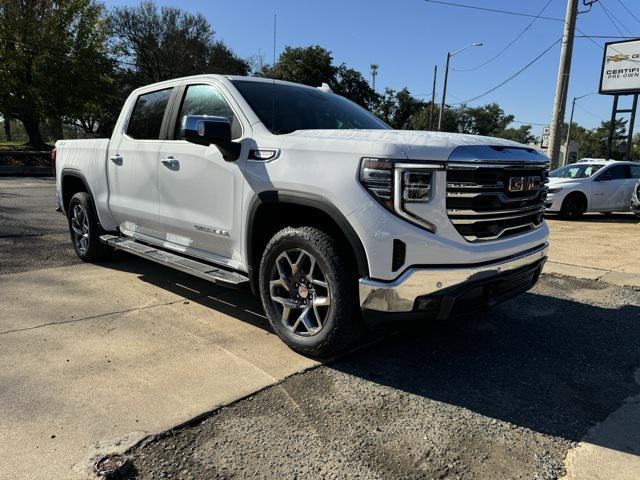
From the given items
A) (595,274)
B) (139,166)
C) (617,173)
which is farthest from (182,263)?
(617,173)

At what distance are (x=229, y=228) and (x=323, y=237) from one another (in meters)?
0.96

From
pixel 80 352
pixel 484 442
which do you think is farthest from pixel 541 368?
pixel 80 352

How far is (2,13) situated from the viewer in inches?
1049

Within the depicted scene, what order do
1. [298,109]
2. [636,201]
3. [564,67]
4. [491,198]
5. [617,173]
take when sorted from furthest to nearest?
[564,67], [617,173], [636,201], [298,109], [491,198]

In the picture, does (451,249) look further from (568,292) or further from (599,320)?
(568,292)

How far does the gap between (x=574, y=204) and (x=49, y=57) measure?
26847mm

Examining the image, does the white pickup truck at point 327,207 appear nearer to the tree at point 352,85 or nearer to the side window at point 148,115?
→ the side window at point 148,115

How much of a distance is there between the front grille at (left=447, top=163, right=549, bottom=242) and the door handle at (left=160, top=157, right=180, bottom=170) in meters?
2.38

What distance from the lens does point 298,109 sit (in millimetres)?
4230

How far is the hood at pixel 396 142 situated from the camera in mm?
2934

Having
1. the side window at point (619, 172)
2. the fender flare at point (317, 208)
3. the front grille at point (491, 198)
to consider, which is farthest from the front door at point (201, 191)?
the side window at point (619, 172)

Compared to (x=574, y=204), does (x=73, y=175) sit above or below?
above

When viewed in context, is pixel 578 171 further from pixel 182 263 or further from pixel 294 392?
pixel 294 392

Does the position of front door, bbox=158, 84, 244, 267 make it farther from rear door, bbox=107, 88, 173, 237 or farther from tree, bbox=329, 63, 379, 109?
tree, bbox=329, 63, 379, 109
